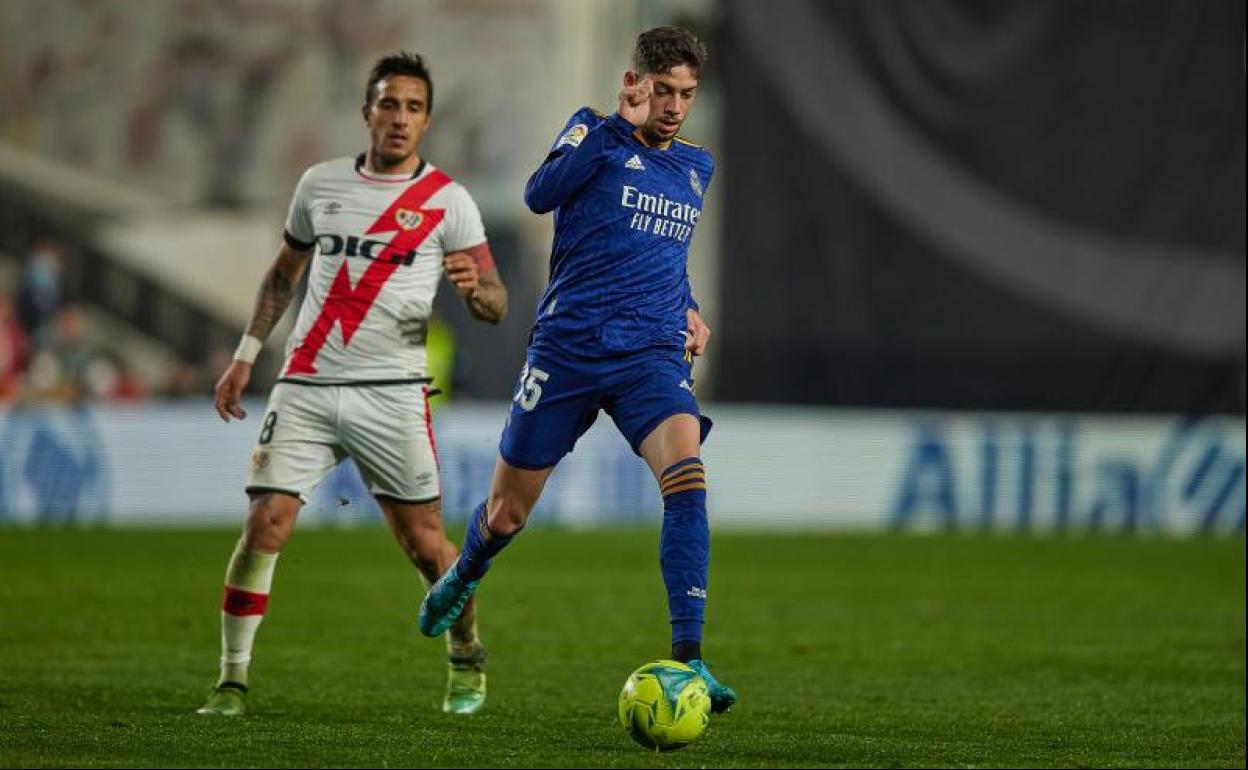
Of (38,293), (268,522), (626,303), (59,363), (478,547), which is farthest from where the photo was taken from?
(38,293)

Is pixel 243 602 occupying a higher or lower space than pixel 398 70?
lower

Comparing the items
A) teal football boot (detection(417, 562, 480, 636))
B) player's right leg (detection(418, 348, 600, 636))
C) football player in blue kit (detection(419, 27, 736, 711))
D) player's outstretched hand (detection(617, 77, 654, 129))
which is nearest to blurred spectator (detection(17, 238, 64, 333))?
teal football boot (detection(417, 562, 480, 636))

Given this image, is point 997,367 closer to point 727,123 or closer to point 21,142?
point 727,123

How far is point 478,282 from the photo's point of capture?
22.8 feet

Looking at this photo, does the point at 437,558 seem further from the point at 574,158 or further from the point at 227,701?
the point at 574,158

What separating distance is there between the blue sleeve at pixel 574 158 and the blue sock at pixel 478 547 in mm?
1014

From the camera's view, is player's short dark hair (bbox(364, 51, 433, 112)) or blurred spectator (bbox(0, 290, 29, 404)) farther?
blurred spectator (bbox(0, 290, 29, 404))

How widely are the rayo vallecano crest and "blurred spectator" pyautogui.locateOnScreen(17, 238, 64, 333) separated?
13.1m

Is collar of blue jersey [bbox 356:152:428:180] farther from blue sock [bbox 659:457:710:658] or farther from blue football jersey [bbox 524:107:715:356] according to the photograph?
blue sock [bbox 659:457:710:658]

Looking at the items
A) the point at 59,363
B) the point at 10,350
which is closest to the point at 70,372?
the point at 59,363

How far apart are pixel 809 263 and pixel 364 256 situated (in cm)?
1219

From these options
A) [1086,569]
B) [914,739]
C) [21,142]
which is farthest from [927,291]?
[914,739]

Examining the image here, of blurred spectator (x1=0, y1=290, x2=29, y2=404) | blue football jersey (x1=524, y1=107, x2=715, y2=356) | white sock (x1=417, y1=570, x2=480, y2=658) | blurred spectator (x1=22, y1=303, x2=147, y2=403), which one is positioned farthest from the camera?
blurred spectator (x1=22, y1=303, x2=147, y2=403)

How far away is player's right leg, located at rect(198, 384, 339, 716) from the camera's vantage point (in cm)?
681
